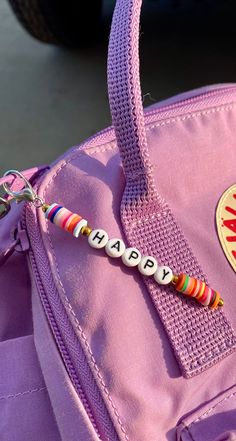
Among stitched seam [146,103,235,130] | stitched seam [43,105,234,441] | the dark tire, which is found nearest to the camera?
stitched seam [43,105,234,441]

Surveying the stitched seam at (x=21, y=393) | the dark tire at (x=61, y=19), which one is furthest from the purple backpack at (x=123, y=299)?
the dark tire at (x=61, y=19)

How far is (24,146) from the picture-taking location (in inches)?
36.7

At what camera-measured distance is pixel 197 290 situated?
1.49ft

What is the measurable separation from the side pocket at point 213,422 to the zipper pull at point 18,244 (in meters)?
0.20

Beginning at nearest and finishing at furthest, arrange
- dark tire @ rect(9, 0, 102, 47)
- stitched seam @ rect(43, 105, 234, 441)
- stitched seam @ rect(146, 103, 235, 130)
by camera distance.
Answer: stitched seam @ rect(43, 105, 234, 441)
stitched seam @ rect(146, 103, 235, 130)
dark tire @ rect(9, 0, 102, 47)

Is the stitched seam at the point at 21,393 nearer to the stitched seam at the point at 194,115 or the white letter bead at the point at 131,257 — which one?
the white letter bead at the point at 131,257

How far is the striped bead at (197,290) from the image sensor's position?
1.49ft

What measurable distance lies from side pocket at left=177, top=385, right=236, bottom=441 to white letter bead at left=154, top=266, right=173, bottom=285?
0.11 meters

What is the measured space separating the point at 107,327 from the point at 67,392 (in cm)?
6

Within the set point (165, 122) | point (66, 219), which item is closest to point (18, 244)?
point (66, 219)

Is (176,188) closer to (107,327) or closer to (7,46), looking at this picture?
(107,327)

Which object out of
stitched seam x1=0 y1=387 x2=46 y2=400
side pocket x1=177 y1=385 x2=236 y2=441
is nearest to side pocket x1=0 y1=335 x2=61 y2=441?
stitched seam x1=0 y1=387 x2=46 y2=400

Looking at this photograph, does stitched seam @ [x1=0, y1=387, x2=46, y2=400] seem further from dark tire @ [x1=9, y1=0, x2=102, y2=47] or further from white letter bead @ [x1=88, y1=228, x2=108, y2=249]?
dark tire @ [x1=9, y1=0, x2=102, y2=47]

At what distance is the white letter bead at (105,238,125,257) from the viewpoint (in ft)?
1.46
